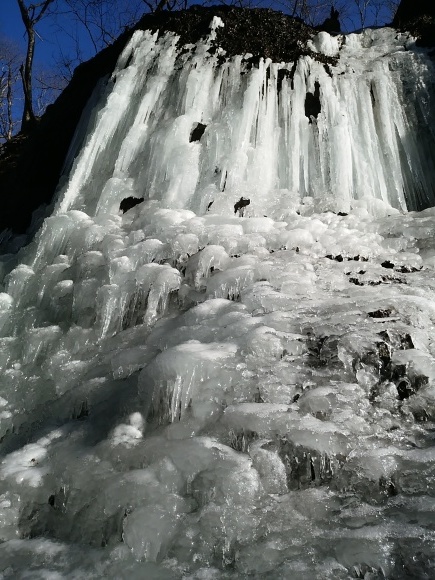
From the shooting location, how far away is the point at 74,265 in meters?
4.77

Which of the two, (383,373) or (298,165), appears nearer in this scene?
(383,373)

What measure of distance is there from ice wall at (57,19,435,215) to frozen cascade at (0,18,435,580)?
0.03 m

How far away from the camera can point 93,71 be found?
305 inches

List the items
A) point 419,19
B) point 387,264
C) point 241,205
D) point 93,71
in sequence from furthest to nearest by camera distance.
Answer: point 93,71, point 419,19, point 241,205, point 387,264

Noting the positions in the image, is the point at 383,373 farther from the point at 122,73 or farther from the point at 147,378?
the point at 122,73

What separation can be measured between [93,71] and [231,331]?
6.34m

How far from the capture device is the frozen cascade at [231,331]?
6.81 feet

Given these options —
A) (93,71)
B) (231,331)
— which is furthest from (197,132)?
(231,331)

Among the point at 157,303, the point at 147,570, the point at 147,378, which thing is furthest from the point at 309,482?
the point at 157,303

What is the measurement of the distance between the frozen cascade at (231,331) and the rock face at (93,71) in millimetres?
343

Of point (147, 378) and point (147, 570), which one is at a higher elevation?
point (147, 378)

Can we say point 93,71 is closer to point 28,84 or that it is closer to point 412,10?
point 28,84

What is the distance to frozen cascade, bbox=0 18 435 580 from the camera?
6.81 feet

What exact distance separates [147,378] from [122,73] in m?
5.16
